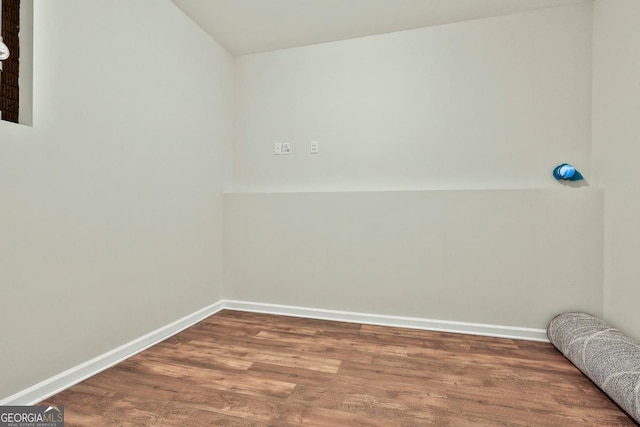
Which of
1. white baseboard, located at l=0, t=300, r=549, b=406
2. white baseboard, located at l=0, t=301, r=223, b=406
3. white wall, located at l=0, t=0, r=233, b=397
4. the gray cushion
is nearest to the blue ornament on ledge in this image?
the gray cushion

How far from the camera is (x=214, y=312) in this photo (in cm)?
272

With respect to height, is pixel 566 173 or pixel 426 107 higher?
pixel 426 107

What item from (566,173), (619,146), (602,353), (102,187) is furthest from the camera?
(566,173)

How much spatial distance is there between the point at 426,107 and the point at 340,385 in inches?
83.6

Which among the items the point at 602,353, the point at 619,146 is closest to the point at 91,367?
the point at 602,353

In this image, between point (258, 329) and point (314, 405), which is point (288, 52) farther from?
point (314, 405)

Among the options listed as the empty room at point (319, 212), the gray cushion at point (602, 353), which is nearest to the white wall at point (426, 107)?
the empty room at point (319, 212)

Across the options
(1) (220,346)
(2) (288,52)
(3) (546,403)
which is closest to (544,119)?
(3) (546,403)

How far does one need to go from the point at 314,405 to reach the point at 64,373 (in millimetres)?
1246

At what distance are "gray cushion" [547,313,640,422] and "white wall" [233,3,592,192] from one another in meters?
0.99

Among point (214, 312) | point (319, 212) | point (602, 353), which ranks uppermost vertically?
point (319, 212)

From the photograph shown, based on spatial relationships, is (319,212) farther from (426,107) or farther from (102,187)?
(102,187)

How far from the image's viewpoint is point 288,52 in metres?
2.80

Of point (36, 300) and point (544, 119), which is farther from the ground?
point (544, 119)
